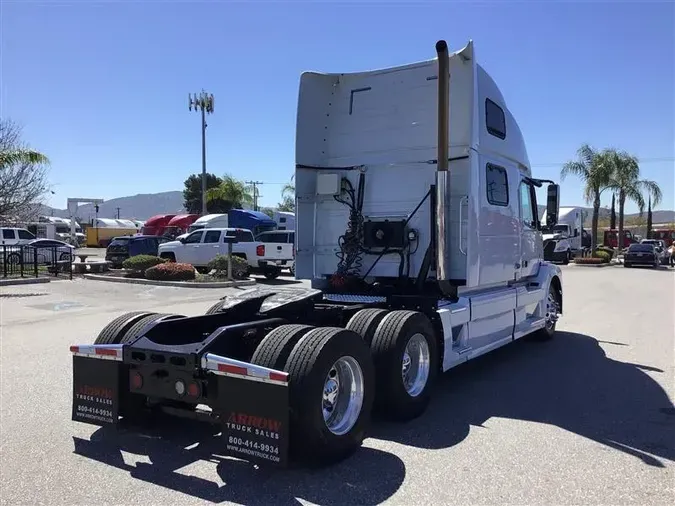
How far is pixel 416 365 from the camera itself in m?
5.59

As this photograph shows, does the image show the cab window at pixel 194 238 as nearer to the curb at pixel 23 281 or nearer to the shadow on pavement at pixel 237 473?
the curb at pixel 23 281

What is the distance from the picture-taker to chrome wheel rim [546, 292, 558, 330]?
925 centimetres

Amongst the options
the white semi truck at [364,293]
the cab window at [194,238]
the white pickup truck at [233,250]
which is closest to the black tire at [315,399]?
the white semi truck at [364,293]

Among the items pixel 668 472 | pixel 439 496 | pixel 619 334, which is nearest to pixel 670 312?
pixel 619 334

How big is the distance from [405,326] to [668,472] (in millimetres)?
2247

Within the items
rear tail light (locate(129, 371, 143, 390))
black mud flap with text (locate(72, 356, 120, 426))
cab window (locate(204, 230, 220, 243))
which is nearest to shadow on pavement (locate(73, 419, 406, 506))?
black mud flap with text (locate(72, 356, 120, 426))

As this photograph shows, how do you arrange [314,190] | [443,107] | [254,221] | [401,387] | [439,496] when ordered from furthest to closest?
[254,221]
[314,190]
[443,107]
[401,387]
[439,496]

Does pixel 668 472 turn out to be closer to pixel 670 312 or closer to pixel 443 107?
pixel 443 107

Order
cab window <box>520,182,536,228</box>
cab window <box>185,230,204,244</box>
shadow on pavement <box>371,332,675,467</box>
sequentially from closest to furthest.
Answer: shadow on pavement <box>371,332,675,467</box>
cab window <box>520,182,536,228</box>
cab window <box>185,230,204,244</box>

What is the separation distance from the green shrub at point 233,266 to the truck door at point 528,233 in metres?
13.0

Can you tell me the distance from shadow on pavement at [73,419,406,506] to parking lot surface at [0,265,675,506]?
0.01m

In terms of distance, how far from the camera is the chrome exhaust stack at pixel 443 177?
5.86 meters

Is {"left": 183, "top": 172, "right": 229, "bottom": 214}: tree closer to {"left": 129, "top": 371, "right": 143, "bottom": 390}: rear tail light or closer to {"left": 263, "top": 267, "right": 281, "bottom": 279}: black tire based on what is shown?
{"left": 263, "top": 267, "right": 281, "bottom": 279}: black tire

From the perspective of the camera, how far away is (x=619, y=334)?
1024 centimetres
